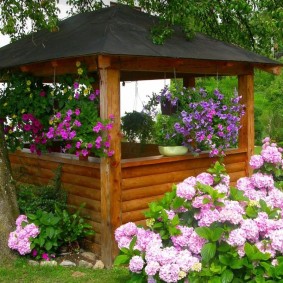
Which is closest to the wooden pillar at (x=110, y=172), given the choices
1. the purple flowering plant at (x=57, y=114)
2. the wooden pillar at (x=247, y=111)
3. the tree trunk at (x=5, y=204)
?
the purple flowering plant at (x=57, y=114)

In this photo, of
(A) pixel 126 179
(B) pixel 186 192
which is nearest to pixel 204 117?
(A) pixel 126 179

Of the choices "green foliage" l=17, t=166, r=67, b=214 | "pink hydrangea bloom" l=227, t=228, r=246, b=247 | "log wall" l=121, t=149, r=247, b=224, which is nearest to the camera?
"pink hydrangea bloom" l=227, t=228, r=246, b=247

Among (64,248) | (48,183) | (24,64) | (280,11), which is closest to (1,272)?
(64,248)

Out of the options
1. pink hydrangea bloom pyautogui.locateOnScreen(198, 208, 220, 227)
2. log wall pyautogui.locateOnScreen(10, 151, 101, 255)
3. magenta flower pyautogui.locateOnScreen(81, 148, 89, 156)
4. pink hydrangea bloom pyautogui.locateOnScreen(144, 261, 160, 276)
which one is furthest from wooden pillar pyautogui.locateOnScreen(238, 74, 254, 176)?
pink hydrangea bloom pyautogui.locateOnScreen(144, 261, 160, 276)

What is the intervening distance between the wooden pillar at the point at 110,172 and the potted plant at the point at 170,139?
2.89ft

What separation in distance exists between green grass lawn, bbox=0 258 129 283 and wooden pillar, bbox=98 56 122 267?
0.95 ft

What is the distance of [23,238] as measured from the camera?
5492 mm

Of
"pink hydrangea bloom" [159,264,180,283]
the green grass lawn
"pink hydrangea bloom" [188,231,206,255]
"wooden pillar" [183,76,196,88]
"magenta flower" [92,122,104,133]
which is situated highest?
"wooden pillar" [183,76,196,88]

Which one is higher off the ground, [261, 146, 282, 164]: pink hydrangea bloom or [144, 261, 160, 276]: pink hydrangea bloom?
[261, 146, 282, 164]: pink hydrangea bloom

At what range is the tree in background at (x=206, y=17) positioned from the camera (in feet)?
20.0

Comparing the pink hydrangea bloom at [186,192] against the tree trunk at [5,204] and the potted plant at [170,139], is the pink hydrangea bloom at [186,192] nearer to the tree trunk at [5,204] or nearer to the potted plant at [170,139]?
the potted plant at [170,139]

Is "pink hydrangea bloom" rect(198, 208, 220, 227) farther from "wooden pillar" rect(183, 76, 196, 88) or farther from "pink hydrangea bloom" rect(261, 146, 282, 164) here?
"wooden pillar" rect(183, 76, 196, 88)

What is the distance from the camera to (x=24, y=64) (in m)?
6.05

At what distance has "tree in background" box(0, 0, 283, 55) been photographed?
6.09 meters
